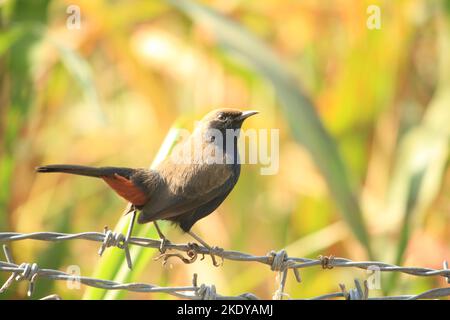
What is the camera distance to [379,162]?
625cm

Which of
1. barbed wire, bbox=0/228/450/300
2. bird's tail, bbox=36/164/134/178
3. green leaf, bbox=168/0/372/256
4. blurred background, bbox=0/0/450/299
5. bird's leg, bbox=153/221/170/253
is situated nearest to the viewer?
barbed wire, bbox=0/228/450/300

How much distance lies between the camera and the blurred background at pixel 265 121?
201 inches

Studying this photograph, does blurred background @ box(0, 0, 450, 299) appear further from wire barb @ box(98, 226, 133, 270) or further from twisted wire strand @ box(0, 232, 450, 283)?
twisted wire strand @ box(0, 232, 450, 283)

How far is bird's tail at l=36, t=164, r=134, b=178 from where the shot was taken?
120 inches

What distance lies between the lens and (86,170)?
3223mm

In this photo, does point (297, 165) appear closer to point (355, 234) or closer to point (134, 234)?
point (355, 234)

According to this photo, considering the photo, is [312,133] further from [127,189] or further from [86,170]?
[86,170]

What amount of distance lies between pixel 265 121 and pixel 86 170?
3463 mm

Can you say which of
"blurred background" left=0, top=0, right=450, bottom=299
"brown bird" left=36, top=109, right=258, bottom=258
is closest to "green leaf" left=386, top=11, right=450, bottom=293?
"blurred background" left=0, top=0, right=450, bottom=299

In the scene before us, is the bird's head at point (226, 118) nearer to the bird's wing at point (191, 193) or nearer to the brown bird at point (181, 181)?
the brown bird at point (181, 181)

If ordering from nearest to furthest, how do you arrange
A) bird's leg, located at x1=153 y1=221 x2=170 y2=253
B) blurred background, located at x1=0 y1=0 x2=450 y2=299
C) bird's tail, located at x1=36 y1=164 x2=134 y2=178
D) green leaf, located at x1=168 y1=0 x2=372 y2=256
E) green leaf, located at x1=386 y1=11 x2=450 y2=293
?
bird's tail, located at x1=36 y1=164 x2=134 y2=178 < bird's leg, located at x1=153 y1=221 x2=170 y2=253 < green leaf, located at x1=168 y1=0 x2=372 y2=256 < blurred background, located at x1=0 y1=0 x2=450 y2=299 < green leaf, located at x1=386 y1=11 x2=450 y2=293

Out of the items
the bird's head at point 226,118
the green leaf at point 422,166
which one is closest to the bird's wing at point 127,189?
the bird's head at point 226,118
